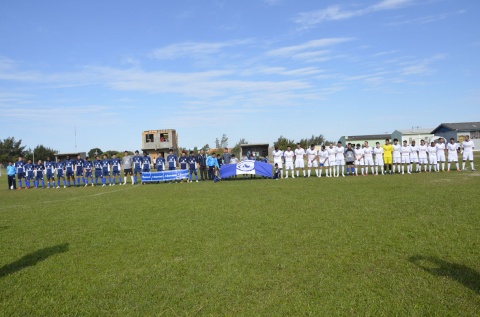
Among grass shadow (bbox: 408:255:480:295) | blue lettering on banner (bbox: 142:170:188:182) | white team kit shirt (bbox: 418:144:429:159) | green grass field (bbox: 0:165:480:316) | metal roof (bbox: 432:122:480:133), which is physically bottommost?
grass shadow (bbox: 408:255:480:295)

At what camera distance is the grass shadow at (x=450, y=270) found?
182 inches

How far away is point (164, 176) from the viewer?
23.5 m

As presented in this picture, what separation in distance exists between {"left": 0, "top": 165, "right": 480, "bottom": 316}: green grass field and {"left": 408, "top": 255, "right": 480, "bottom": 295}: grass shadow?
0.01 meters

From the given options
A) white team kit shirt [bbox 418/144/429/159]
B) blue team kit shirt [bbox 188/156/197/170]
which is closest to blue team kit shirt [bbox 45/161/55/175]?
blue team kit shirt [bbox 188/156/197/170]

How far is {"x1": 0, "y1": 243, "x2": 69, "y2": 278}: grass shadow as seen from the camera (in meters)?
6.08

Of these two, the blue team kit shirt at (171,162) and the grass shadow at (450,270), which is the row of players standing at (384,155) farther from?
the grass shadow at (450,270)

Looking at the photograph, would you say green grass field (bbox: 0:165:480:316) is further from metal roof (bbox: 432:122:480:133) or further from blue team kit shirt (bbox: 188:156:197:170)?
metal roof (bbox: 432:122:480:133)

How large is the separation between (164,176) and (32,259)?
55.6 feet

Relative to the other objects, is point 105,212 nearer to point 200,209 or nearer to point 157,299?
point 200,209

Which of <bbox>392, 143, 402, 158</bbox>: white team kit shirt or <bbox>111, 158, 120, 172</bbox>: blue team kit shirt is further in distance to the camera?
<bbox>111, 158, 120, 172</bbox>: blue team kit shirt

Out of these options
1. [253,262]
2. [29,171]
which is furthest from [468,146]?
[29,171]

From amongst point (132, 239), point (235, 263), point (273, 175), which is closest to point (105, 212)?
point (132, 239)

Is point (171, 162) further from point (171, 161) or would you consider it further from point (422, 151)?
point (422, 151)

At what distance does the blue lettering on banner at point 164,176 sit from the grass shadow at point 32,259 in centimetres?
1589
